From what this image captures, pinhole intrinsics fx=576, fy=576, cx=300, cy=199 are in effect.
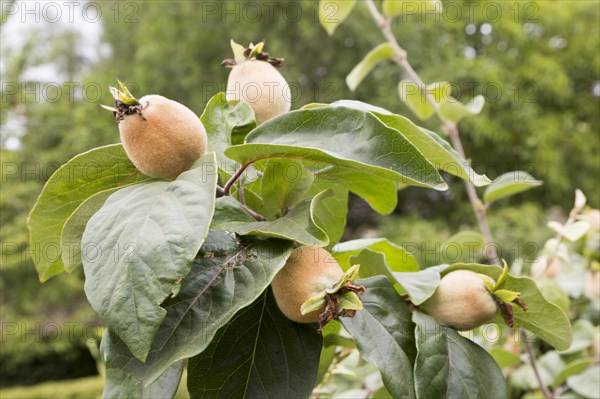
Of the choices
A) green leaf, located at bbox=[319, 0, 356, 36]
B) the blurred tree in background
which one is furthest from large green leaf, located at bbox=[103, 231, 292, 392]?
the blurred tree in background

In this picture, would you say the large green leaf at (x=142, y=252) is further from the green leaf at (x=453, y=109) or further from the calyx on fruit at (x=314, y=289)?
the green leaf at (x=453, y=109)

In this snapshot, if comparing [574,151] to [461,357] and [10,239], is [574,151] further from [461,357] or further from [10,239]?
[461,357]

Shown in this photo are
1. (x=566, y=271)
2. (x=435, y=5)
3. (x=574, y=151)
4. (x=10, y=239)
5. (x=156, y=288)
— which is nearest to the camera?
(x=156, y=288)

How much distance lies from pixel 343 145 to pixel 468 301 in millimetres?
154

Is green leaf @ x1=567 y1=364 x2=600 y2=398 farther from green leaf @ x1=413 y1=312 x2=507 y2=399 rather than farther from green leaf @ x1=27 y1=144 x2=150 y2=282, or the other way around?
green leaf @ x1=27 y1=144 x2=150 y2=282

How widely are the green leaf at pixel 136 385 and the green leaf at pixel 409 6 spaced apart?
663 millimetres

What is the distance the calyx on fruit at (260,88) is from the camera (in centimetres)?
46

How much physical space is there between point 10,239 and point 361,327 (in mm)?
5116

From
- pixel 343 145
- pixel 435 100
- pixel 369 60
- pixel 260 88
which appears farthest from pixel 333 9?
pixel 343 145

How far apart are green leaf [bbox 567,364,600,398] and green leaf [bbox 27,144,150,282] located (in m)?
0.66

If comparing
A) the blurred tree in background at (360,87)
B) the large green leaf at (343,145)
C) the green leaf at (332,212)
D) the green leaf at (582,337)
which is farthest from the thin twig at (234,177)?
the blurred tree in background at (360,87)

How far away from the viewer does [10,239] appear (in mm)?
4863

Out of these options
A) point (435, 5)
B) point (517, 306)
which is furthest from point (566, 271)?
point (517, 306)

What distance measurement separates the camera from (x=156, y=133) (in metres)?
0.37
